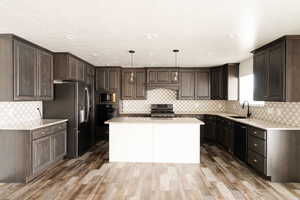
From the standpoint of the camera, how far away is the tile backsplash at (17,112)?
3762 millimetres

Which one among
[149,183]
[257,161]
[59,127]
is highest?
[59,127]

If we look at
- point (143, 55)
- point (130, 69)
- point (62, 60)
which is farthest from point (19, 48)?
point (130, 69)

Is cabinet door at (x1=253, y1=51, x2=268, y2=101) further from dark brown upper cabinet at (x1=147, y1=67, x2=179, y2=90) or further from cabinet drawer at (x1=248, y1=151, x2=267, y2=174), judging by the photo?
dark brown upper cabinet at (x1=147, y1=67, x2=179, y2=90)

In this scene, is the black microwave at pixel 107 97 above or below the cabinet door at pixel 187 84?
below

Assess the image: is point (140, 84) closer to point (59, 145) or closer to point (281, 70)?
point (59, 145)

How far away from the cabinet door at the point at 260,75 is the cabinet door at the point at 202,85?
2468 mm

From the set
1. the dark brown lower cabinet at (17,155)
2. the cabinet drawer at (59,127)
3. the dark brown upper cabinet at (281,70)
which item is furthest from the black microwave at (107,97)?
the dark brown upper cabinet at (281,70)

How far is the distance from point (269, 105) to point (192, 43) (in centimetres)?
220

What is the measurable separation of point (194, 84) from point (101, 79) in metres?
3.08

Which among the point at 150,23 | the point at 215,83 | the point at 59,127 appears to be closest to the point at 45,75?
the point at 59,127

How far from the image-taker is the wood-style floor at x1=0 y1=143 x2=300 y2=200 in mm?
2996

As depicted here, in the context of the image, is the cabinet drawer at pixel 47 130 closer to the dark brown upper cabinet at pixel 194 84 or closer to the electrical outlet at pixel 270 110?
the dark brown upper cabinet at pixel 194 84

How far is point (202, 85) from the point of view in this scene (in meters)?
6.88

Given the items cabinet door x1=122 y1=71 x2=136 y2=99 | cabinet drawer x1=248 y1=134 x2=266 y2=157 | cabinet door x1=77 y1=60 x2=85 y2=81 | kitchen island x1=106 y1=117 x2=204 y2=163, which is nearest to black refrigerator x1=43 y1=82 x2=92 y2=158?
cabinet door x1=77 y1=60 x2=85 y2=81
